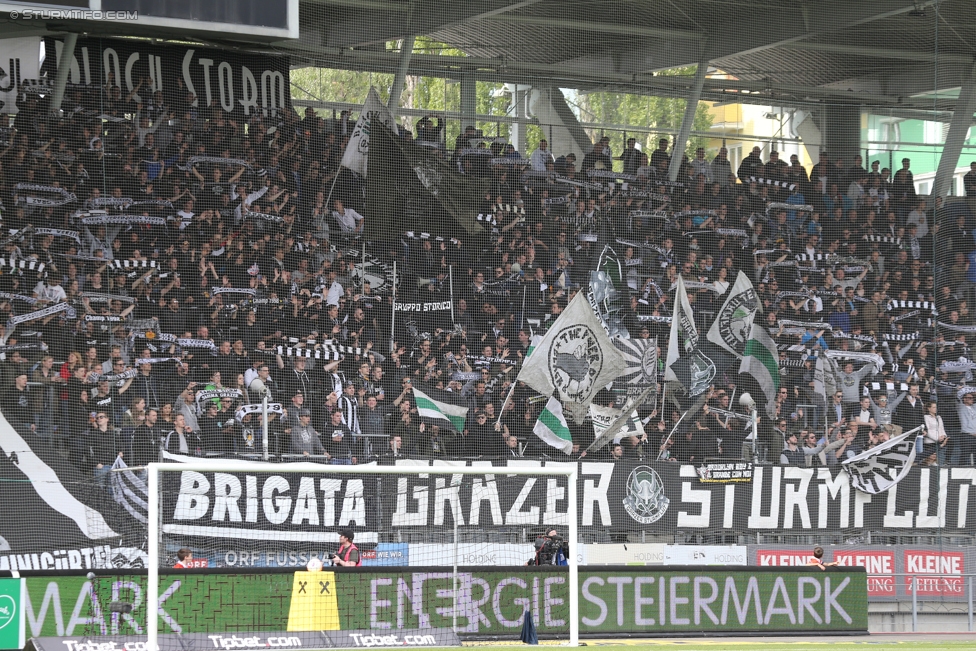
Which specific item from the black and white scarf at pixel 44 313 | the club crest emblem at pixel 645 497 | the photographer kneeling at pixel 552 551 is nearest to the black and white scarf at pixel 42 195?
the black and white scarf at pixel 44 313

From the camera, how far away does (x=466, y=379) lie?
18.5 meters

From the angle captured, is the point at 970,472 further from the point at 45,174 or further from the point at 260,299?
the point at 45,174

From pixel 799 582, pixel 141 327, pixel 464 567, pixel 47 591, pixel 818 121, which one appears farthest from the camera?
pixel 818 121

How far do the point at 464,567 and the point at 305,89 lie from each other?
8.26m

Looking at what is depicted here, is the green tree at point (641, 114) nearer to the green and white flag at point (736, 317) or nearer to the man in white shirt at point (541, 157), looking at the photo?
the man in white shirt at point (541, 157)

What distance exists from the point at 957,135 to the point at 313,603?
1453 cm

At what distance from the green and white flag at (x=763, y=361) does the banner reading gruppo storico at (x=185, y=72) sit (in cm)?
820

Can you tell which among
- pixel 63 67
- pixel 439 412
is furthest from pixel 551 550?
pixel 63 67

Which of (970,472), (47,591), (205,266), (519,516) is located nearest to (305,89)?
(205,266)

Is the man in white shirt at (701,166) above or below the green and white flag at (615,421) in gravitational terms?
above

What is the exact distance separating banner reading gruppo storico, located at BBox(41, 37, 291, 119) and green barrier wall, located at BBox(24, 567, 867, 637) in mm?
7610

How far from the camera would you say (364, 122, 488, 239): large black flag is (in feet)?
62.5

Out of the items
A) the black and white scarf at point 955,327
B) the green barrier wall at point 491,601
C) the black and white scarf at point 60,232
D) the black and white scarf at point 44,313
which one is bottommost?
the green barrier wall at point 491,601

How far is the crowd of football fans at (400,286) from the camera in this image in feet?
54.5
